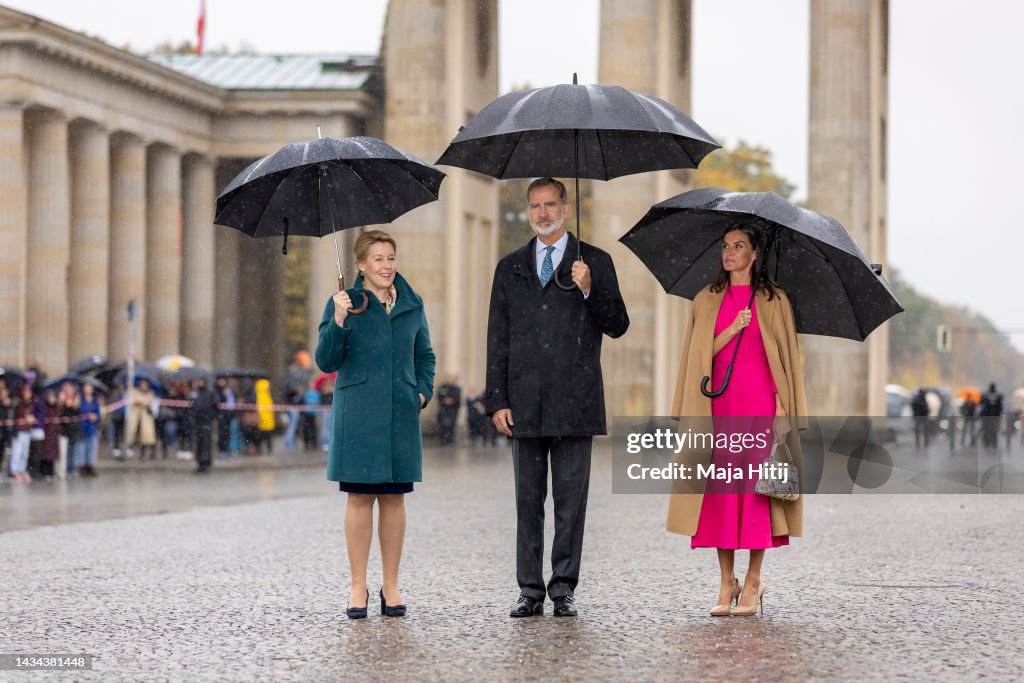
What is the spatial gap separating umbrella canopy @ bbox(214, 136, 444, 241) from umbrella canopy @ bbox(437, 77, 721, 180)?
314 millimetres

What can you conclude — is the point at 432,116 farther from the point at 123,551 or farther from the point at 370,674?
the point at 370,674

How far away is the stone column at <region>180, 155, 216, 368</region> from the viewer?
207ft

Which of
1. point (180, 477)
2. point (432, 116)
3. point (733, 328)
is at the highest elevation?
point (432, 116)

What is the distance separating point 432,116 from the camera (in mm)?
44000

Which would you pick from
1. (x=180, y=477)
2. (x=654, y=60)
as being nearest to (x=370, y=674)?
(x=180, y=477)

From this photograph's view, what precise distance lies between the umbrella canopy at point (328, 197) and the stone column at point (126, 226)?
4793 centimetres

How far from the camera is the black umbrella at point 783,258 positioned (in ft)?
32.2

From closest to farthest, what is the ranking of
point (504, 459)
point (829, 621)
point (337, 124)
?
1. point (829, 621)
2. point (504, 459)
3. point (337, 124)

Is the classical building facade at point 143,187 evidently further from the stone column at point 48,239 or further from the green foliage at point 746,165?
the green foliage at point 746,165

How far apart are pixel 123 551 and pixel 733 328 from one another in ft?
22.2

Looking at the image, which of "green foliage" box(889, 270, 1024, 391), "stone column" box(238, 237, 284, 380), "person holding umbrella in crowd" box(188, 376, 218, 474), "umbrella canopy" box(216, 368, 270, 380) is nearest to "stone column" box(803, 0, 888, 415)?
"umbrella canopy" box(216, 368, 270, 380)

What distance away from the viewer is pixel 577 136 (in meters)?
9.91

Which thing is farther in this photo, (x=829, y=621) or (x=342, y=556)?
(x=342, y=556)

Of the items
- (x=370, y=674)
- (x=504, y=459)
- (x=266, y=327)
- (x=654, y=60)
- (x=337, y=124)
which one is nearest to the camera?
(x=370, y=674)
